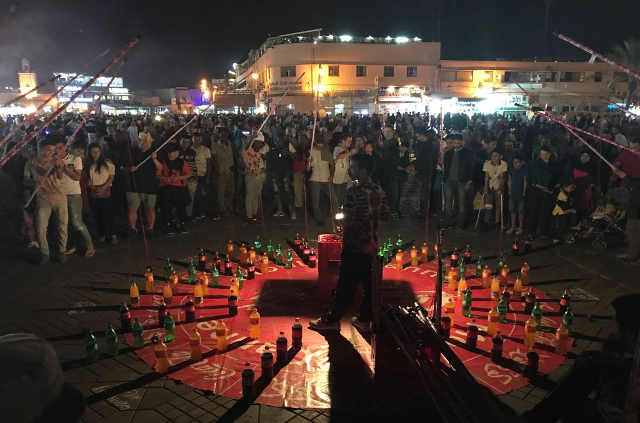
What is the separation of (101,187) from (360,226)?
22.1 feet

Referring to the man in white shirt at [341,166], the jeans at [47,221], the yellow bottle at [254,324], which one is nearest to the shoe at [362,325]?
the yellow bottle at [254,324]

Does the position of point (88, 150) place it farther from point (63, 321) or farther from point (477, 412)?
point (477, 412)

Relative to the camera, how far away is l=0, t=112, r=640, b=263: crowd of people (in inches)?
379

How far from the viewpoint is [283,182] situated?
44.1 feet

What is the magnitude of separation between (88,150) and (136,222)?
7.32 ft

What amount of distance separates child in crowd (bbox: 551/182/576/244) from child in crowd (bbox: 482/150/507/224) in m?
1.26

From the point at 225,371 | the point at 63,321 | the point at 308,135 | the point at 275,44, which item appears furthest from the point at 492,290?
the point at 275,44

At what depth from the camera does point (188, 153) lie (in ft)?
39.5

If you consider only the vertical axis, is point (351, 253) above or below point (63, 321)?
above

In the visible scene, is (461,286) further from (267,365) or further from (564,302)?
(267,365)

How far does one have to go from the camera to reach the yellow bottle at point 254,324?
20.8ft

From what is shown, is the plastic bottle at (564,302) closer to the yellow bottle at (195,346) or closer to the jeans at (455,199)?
the yellow bottle at (195,346)

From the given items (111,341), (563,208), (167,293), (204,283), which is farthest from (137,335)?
(563,208)

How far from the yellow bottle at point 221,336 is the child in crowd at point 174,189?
20.2 ft
